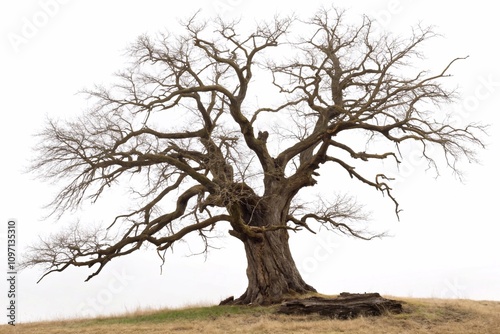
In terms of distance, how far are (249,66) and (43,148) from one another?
22.1 ft

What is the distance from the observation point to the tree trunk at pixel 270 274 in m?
17.8

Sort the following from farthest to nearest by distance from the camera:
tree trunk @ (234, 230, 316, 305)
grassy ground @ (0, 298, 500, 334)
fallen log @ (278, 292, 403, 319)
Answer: tree trunk @ (234, 230, 316, 305) < fallen log @ (278, 292, 403, 319) < grassy ground @ (0, 298, 500, 334)

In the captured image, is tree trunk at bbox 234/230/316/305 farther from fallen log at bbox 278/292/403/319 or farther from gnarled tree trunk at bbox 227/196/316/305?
fallen log at bbox 278/292/403/319

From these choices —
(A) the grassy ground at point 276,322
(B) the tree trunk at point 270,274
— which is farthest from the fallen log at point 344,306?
(B) the tree trunk at point 270,274

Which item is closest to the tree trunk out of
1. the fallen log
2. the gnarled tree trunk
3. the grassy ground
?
the gnarled tree trunk

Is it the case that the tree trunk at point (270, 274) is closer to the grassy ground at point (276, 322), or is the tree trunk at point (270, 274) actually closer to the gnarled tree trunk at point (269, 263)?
the gnarled tree trunk at point (269, 263)

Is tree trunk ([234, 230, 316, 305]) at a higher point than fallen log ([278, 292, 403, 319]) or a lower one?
higher

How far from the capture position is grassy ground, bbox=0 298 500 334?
1426 cm

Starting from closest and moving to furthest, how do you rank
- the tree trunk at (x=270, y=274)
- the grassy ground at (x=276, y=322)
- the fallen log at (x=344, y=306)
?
the grassy ground at (x=276, y=322) < the fallen log at (x=344, y=306) < the tree trunk at (x=270, y=274)

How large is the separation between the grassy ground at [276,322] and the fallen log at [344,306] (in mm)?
309

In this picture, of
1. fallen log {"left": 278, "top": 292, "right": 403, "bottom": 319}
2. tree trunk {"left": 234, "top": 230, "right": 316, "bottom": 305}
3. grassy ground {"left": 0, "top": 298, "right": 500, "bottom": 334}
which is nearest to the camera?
grassy ground {"left": 0, "top": 298, "right": 500, "bottom": 334}

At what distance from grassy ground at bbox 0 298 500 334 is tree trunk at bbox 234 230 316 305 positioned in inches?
31.1

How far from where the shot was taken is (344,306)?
15.7m

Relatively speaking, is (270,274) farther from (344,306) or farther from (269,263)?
(344,306)
